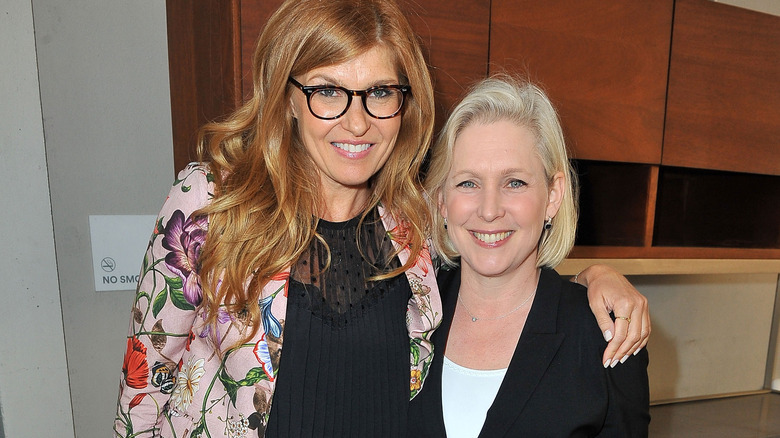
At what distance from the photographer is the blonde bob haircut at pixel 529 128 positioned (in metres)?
0.92

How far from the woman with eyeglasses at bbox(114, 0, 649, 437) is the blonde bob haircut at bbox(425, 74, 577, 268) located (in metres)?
0.09

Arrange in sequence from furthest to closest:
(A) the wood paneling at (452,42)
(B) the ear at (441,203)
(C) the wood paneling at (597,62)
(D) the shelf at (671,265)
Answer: (D) the shelf at (671,265)
(C) the wood paneling at (597,62)
(A) the wood paneling at (452,42)
(B) the ear at (441,203)

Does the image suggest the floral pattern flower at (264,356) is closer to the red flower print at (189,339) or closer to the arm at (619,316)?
the red flower print at (189,339)

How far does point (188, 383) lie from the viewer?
88 centimetres

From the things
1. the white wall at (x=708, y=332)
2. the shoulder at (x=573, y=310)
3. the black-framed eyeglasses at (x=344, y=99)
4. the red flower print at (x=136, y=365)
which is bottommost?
the white wall at (x=708, y=332)

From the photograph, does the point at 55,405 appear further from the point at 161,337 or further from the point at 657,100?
the point at 657,100

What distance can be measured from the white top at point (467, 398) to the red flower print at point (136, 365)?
0.51 meters

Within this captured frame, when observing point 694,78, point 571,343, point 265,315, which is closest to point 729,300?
point 694,78

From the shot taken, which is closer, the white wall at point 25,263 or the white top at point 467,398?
the white top at point 467,398

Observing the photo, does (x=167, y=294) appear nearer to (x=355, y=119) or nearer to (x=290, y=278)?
(x=290, y=278)

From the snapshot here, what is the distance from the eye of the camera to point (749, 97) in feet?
4.92

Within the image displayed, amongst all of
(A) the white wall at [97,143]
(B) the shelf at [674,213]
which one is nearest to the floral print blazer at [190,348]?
(A) the white wall at [97,143]

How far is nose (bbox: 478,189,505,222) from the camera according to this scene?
2.81ft

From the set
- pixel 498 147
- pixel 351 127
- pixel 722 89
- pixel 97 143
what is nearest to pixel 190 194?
pixel 351 127
